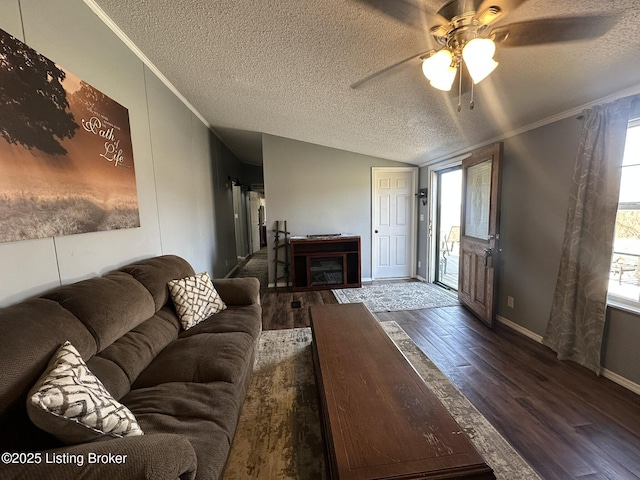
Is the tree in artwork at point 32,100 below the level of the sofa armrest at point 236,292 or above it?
above

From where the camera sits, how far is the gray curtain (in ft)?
6.31

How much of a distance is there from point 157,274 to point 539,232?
3378mm

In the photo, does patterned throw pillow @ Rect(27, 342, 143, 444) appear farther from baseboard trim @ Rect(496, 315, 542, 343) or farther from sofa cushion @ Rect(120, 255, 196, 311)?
baseboard trim @ Rect(496, 315, 542, 343)

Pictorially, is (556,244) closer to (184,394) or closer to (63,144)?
(184,394)

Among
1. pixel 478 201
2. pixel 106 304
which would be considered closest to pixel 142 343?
pixel 106 304

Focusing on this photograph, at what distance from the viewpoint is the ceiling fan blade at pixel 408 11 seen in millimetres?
1110

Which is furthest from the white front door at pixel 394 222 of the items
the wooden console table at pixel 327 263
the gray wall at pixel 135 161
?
the gray wall at pixel 135 161

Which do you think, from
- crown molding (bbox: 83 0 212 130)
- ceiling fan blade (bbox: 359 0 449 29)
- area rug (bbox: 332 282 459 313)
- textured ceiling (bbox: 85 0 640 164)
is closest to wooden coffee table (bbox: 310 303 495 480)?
ceiling fan blade (bbox: 359 0 449 29)

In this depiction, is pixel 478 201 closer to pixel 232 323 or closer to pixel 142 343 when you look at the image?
pixel 232 323

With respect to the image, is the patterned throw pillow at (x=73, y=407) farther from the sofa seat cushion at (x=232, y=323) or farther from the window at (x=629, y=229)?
the window at (x=629, y=229)

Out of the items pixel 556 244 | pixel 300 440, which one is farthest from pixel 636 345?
pixel 300 440

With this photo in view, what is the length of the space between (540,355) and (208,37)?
12.2 feet

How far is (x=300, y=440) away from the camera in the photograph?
151 centimetres

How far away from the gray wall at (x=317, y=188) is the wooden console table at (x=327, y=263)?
0.31 m
